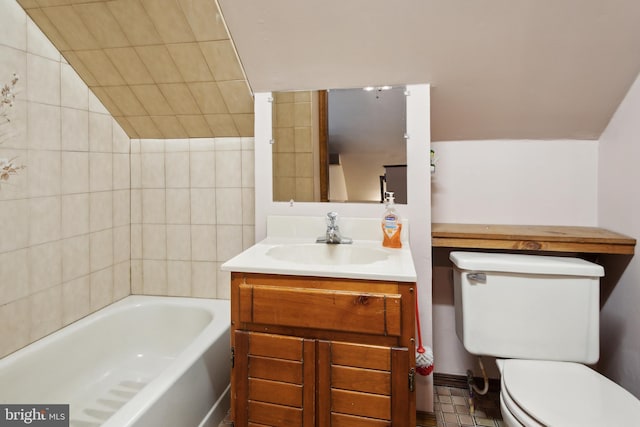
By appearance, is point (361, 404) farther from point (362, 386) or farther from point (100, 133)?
point (100, 133)

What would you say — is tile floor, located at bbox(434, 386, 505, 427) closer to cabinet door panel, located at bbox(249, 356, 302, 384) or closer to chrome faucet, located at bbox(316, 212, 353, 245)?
cabinet door panel, located at bbox(249, 356, 302, 384)

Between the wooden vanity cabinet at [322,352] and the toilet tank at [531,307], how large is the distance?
520 mm

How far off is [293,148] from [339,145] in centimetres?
23

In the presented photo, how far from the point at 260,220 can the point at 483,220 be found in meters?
1.15

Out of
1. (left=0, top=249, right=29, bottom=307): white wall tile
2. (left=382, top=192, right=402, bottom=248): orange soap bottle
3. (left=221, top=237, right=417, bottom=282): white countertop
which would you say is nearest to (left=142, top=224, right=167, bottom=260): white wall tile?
(left=0, top=249, right=29, bottom=307): white wall tile

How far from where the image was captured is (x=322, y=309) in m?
1.16

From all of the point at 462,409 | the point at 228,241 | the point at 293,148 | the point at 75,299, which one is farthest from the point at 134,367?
the point at 462,409

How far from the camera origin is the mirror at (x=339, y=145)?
5.32 ft

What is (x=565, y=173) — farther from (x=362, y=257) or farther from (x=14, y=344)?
(x=14, y=344)

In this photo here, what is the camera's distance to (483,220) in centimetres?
182

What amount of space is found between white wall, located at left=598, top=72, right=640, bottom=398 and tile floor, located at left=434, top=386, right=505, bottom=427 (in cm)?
53

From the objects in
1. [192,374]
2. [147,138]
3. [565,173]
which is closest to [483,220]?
[565,173]

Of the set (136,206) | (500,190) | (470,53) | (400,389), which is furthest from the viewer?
(136,206)

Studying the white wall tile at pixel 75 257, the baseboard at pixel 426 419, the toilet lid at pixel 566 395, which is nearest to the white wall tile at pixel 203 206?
the white wall tile at pixel 75 257
